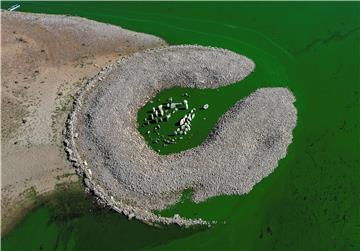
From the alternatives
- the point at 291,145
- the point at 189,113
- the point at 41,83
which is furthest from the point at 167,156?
the point at 41,83

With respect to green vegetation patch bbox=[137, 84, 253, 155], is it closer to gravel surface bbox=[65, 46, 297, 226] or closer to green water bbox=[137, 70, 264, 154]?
green water bbox=[137, 70, 264, 154]

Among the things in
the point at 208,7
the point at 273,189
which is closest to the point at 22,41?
the point at 208,7

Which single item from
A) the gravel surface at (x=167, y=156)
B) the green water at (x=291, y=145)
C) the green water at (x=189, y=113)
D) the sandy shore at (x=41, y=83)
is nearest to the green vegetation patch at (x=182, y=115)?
the green water at (x=189, y=113)

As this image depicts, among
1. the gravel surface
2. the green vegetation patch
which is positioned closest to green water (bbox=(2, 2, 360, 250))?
the gravel surface

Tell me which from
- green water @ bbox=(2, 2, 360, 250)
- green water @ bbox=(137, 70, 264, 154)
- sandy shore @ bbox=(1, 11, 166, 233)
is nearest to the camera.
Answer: green water @ bbox=(2, 2, 360, 250)

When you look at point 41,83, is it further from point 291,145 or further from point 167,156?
point 291,145
